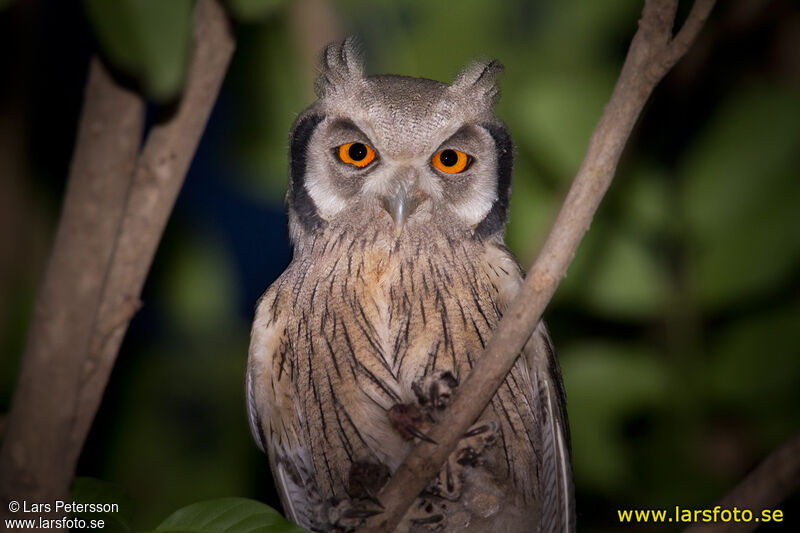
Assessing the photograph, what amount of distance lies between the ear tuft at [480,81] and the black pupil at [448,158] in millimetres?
146

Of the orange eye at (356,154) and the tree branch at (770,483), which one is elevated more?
the orange eye at (356,154)

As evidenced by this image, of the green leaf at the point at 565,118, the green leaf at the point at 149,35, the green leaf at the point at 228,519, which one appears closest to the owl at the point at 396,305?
the green leaf at the point at 565,118

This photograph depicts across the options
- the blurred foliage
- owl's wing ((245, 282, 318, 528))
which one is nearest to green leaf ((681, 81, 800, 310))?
the blurred foliage

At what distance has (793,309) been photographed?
5.09 feet

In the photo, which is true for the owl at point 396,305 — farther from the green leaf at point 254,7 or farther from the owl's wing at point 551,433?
the green leaf at point 254,7

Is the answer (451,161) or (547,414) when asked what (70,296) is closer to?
(451,161)

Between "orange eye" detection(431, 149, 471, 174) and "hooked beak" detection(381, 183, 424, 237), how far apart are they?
0.33 feet

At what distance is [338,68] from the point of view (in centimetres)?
182

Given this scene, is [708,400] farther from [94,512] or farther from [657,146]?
[94,512]

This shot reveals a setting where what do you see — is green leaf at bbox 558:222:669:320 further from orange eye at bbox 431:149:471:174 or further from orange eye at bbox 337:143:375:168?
orange eye at bbox 337:143:375:168

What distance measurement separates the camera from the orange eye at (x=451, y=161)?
5.62 ft

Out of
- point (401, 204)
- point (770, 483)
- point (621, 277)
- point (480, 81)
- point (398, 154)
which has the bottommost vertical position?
point (770, 483)

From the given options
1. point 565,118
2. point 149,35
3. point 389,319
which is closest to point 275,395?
point 389,319

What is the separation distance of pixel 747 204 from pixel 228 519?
112cm
